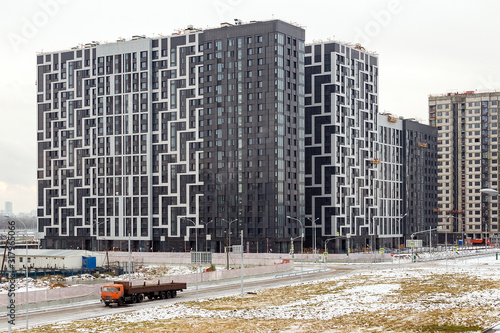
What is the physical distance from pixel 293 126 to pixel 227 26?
29052mm

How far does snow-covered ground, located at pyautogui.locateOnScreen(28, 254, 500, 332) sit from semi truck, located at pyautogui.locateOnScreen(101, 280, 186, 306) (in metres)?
5.21

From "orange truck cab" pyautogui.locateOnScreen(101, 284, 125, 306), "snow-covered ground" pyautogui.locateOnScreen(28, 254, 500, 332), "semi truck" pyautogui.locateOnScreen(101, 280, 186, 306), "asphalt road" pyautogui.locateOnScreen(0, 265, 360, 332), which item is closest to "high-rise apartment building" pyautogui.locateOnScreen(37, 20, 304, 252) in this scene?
"asphalt road" pyautogui.locateOnScreen(0, 265, 360, 332)

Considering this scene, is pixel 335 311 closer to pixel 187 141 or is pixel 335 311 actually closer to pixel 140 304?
pixel 140 304

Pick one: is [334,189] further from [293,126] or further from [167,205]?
[167,205]

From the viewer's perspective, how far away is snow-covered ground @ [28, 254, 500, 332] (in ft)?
179

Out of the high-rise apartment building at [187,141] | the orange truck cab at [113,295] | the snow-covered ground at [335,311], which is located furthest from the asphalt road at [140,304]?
the high-rise apartment building at [187,141]

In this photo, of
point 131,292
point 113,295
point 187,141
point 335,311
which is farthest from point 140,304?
point 187,141

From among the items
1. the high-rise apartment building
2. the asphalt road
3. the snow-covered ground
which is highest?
the high-rise apartment building

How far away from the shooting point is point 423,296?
2926 inches

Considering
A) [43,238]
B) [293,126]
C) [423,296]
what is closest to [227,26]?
[293,126]

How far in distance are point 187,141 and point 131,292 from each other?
11308 centimetres

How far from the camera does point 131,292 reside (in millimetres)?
72812

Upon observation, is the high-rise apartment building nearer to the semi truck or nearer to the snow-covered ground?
the snow-covered ground

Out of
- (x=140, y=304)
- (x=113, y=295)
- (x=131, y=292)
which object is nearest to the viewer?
(x=113, y=295)
